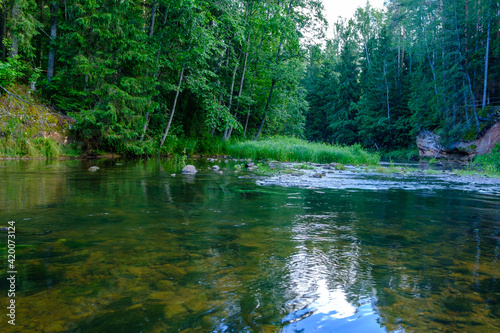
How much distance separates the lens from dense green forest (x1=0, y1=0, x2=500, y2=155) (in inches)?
592

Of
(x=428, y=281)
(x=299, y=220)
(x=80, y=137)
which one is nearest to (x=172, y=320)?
(x=428, y=281)

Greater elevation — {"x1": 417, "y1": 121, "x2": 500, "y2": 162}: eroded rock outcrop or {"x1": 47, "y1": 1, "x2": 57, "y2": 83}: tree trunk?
{"x1": 47, "y1": 1, "x2": 57, "y2": 83}: tree trunk

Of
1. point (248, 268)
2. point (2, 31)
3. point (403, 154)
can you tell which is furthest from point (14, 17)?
point (403, 154)

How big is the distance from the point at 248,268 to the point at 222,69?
21.7 meters

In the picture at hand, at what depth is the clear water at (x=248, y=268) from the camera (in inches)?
60.7

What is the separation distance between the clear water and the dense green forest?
39.2 feet

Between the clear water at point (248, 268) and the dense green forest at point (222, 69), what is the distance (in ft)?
39.2

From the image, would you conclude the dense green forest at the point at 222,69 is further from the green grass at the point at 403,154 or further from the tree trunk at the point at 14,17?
the green grass at the point at 403,154

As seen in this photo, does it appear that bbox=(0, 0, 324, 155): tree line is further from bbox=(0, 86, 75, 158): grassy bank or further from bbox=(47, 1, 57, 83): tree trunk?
bbox=(0, 86, 75, 158): grassy bank

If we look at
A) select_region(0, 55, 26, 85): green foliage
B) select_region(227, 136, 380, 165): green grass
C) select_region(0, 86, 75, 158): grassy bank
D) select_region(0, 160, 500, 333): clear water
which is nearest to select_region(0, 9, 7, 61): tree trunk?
select_region(0, 55, 26, 85): green foliage

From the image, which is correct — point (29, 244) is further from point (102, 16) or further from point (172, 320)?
point (102, 16)

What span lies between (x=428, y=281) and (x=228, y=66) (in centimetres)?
2188

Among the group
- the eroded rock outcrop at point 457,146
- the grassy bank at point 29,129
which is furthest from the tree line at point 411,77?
the grassy bank at point 29,129

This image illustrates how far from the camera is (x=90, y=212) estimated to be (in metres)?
3.75
